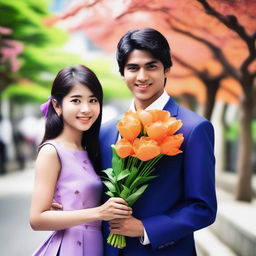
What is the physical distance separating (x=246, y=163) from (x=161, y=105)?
214 inches

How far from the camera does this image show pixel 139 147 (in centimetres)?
222

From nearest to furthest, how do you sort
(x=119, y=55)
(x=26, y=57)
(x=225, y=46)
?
(x=119, y=55) < (x=225, y=46) < (x=26, y=57)

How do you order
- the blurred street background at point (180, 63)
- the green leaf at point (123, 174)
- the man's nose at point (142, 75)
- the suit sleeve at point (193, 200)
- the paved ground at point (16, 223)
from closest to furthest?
the green leaf at point (123, 174) < the suit sleeve at point (193, 200) < the man's nose at point (142, 75) < the blurred street background at point (180, 63) < the paved ground at point (16, 223)

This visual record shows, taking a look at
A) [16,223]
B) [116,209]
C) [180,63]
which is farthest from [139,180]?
[16,223]

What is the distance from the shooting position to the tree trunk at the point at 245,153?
772cm

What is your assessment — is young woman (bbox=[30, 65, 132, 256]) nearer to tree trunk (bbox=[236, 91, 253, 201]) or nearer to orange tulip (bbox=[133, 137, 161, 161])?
orange tulip (bbox=[133, 137, 161, 161])

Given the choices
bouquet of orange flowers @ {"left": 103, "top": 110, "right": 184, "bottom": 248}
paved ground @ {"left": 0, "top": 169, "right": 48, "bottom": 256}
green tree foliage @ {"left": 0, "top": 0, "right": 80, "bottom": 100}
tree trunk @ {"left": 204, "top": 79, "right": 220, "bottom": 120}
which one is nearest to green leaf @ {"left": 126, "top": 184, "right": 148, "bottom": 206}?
bouquet of orange flowers @ {"left": 103, "top": 110, "right": 184, "bottom": 248}

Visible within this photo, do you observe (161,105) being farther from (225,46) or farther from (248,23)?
(225,46)

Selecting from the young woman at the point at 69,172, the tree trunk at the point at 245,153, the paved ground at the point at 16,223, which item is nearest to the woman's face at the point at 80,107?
the young woman at the point at 69,172

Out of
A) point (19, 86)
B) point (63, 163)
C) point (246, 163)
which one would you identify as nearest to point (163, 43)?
point (63, 163)

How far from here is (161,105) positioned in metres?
2.72

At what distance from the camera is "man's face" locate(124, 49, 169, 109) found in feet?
8.46

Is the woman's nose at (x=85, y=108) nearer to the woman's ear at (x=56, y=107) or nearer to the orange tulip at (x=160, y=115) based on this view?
the woman's ear at (x=56, y=107)

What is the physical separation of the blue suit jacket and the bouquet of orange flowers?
0.16 m
